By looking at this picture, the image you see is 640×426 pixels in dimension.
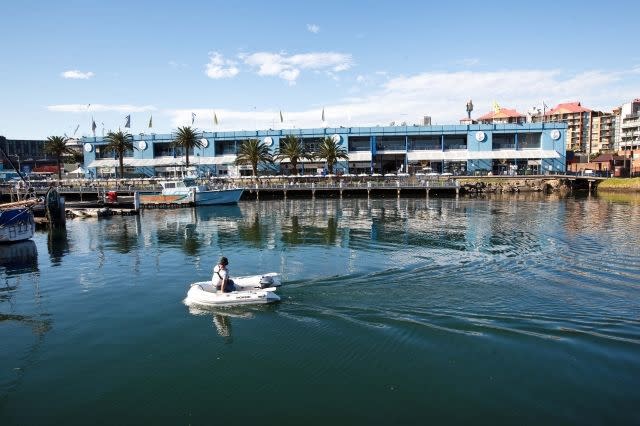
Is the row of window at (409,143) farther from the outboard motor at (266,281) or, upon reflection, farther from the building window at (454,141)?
the outboard motor at (266,281)

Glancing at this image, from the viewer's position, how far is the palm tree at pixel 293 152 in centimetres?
8562

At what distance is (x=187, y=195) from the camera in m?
64.2

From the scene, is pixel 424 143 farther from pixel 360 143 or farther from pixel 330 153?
pixel 330 153

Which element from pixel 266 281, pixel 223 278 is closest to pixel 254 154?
pixel 266 281

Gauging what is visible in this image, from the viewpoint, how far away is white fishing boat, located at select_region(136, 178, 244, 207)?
211 feet

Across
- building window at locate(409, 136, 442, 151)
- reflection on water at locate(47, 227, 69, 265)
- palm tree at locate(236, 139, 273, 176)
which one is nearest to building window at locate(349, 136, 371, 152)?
building window at locate(409, 136, 442, 151)

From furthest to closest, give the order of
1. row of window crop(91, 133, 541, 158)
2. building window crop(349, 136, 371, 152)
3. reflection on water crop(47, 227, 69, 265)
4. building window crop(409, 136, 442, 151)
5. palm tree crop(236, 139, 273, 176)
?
building window crop(349, 136, 371, 152), building window crop(409, 136, 442, 151), row of window crop(91, 133, 541, 158), palm tree crop(236, 139, 273, 176), reflection on water crop(47, 227, 69, 265)

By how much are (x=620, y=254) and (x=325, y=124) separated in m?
73.0

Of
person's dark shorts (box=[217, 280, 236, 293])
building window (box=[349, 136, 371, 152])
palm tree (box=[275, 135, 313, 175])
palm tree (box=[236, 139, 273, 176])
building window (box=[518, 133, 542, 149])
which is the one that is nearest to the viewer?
person's dark shorts (box=[217, 280, 236, 293])

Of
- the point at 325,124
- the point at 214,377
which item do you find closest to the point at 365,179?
the point at 325,124

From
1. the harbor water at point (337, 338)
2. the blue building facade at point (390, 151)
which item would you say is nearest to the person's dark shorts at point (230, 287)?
the harbor water at point (337, 338)

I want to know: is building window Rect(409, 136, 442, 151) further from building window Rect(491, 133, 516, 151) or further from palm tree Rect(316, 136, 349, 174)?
palm tree Rect(316, 136, 349, 174)

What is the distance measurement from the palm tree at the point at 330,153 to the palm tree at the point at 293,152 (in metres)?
2.44

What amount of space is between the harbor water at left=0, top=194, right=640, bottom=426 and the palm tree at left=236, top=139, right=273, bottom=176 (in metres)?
55.7
